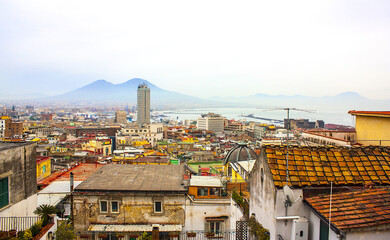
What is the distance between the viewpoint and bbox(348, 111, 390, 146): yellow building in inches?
351

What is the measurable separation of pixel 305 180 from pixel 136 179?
26.1 ft

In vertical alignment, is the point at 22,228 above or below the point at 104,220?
above

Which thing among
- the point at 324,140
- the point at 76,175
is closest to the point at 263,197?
the point at 324,140

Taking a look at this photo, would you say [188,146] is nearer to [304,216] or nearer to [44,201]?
[44,201]

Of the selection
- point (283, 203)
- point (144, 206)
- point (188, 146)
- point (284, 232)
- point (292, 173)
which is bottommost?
point (188, 146)

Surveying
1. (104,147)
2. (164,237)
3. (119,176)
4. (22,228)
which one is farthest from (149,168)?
(104,147)

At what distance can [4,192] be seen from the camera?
26.9 ft

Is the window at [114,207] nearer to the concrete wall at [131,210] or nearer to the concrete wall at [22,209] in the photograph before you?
the concrete wall at [131,210]

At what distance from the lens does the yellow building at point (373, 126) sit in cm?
891

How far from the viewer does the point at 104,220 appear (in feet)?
36.6

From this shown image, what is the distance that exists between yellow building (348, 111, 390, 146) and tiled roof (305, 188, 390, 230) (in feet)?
11.4

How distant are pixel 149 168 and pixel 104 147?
40682 mm

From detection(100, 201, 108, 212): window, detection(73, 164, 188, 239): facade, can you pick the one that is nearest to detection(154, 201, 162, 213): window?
detection(73, 164, 188, 239): facade

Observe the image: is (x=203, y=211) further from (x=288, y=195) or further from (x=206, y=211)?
(x=288, y=195)
